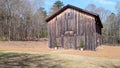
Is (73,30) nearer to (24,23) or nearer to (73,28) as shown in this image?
(73,28)

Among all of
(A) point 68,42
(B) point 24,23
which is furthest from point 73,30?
(B) point 24,23

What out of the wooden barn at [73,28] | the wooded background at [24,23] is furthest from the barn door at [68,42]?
the wooded background at [24,23]

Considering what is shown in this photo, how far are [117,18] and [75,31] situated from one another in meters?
50.5

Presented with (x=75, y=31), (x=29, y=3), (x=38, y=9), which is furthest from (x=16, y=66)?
(x=38, y=9)

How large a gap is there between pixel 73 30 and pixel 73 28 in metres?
0.28

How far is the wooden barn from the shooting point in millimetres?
32719

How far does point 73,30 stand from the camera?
110 feet

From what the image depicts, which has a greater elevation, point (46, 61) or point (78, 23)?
point (78, 23)

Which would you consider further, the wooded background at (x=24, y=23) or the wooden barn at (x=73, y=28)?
the wooded background at (x=24, y=23)

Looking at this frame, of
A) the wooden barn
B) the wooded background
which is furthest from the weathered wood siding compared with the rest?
the wooded background

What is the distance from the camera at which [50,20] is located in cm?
3525

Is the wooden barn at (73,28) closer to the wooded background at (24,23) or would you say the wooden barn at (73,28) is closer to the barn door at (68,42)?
the barn door at (68,42)

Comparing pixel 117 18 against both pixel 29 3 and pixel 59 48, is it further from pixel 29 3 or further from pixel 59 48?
pixel 59 48

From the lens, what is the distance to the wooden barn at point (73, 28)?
32719 mm
